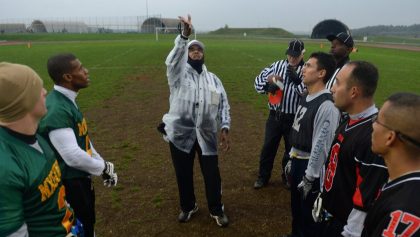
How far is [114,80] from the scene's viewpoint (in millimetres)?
17094

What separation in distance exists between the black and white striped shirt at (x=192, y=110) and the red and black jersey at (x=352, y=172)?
1.83 metres

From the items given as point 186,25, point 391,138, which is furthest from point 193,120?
point 391,138

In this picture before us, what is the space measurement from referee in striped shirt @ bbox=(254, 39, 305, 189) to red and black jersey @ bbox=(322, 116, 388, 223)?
2.27m

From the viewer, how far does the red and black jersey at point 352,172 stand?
2498 millimetres

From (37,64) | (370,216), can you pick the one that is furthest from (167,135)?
(37,64)

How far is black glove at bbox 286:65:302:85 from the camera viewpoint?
200 inches

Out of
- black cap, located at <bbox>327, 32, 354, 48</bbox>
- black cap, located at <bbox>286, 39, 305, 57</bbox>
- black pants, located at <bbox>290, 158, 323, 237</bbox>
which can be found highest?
black cap, located at <bbox>327, 32, 354, 48</bbox>

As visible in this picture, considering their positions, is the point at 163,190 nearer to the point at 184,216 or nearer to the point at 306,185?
the point at 184,216

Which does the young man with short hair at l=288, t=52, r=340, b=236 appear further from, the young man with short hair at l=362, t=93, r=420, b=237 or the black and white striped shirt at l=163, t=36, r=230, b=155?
the young man with short hair at l=362, t=93, r=420, b=237

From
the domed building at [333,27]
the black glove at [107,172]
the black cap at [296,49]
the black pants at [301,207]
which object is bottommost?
the black pants at [301,207]

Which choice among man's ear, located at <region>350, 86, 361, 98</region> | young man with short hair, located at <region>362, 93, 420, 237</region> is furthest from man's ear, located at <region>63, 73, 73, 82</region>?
young man with short hair, located at <region>362, 93, 420, 237</region>

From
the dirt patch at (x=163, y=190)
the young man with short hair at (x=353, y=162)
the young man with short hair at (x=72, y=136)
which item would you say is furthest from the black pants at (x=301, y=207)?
the young man with short hair at (x=72, y=136)

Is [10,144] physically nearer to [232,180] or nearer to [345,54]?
[345,54]

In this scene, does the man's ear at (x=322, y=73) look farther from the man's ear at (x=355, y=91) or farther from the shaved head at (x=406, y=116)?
the shaved head at (x=406, y=116)
